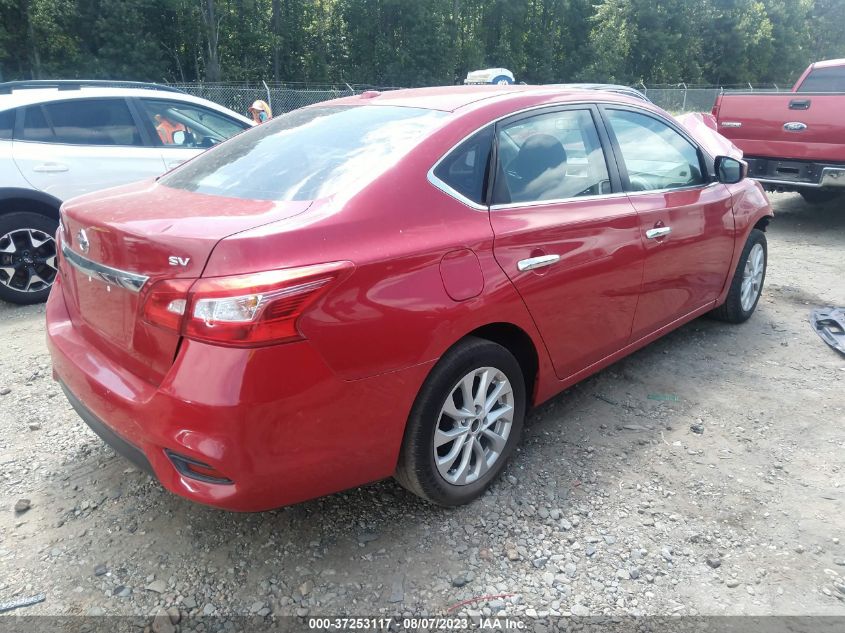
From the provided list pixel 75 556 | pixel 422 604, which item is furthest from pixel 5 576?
pixel 422 604

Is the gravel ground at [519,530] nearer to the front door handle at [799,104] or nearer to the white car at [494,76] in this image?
the front door handle at [799,104]

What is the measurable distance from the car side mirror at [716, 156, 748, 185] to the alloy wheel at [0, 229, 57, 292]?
5024 mm

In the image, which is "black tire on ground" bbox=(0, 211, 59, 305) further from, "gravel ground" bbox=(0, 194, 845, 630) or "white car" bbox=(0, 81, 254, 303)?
"gravel ground" bbox=(0, 194, 845, 630)

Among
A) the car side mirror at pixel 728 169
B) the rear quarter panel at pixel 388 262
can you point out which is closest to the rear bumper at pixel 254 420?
the rear quarter panel at pixel 388 262

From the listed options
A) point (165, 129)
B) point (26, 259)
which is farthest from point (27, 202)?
point (165, 129)

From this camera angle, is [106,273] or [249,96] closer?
[106,273]

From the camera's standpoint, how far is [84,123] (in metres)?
5.66

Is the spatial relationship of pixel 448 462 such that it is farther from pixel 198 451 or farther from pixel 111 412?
pixel 111 412

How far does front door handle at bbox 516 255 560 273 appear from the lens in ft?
9.00

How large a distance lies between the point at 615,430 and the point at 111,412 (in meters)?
2.41

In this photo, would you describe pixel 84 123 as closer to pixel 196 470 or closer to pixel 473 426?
pixel 196 470

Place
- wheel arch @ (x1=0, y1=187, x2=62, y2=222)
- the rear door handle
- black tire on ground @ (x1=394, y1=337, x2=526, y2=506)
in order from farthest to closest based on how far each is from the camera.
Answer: the rear door handle, wheel arch @ (x1=0, y1=187, x2=62, y2=222), black tire on ground @ (x1=394, y1=337, x2=526, y2=506)

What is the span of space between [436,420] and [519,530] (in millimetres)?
607

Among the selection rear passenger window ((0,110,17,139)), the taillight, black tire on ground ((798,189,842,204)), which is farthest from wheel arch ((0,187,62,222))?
black tire on ground ((798,189,842,204))
